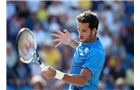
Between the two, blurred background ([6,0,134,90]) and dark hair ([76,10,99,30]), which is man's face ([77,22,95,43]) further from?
blurred background ([6,0,134,90])

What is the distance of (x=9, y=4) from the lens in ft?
35.9

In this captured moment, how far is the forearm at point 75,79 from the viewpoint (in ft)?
14.1

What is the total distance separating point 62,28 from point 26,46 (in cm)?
660

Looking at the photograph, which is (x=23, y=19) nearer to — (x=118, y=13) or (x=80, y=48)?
(x=118, y=13)

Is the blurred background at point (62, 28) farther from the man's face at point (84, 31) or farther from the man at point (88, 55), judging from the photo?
the man's face at point (84, 31)

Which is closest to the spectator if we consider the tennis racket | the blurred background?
the blurred background

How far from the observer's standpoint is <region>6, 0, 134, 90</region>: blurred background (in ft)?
32.5

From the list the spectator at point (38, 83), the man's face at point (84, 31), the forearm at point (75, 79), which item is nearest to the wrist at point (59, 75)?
the forearm at point (75, 79)

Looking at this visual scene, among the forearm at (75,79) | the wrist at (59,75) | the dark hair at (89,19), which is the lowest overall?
the forearm at (75,79)

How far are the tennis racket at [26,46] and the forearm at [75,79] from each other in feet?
1.40

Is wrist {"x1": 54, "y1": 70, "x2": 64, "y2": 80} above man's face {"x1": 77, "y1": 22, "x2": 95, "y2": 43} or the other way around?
the other way around

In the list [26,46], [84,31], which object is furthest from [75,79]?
[26,46]

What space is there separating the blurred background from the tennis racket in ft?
15.0

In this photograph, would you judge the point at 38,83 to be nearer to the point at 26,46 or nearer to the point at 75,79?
the point at 26,46
